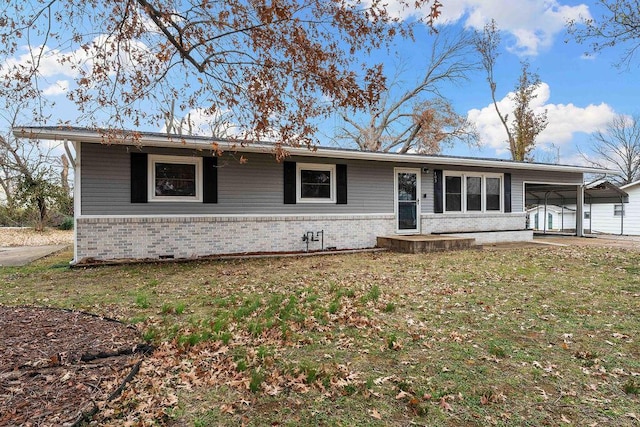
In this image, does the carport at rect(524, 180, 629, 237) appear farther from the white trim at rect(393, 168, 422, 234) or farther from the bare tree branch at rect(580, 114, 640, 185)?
the bare tree branch at rect(580, 114, 640, 185)

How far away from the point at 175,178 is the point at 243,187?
5.42ft

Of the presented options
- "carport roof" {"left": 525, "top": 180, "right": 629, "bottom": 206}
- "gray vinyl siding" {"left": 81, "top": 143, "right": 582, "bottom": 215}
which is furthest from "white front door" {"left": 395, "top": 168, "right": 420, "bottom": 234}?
"carport roof" {"left": 525, "top": 180, "right": 629, "bottom": 206}

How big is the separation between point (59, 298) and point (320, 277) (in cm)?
396

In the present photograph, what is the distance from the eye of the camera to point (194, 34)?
5293 millimetres

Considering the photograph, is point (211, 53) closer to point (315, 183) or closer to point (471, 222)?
point (315, 183)

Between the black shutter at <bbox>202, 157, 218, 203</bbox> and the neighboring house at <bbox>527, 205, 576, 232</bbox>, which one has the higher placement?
the black shutter at <bbox>202, 157, 218, 203</bbox>

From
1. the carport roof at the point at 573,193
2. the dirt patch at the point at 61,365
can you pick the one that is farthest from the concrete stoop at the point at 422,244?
the carport roof at the point at 573,193

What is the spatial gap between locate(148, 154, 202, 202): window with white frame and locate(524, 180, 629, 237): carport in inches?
505

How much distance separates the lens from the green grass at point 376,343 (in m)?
2.36

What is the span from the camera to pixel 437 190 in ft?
39.0

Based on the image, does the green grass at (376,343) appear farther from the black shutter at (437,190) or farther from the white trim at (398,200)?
the black shutter at (437,190)

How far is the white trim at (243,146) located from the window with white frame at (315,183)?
46 cm

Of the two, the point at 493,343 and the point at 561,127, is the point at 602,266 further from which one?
the point at 561,127

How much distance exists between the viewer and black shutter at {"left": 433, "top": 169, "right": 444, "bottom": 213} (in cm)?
1185
